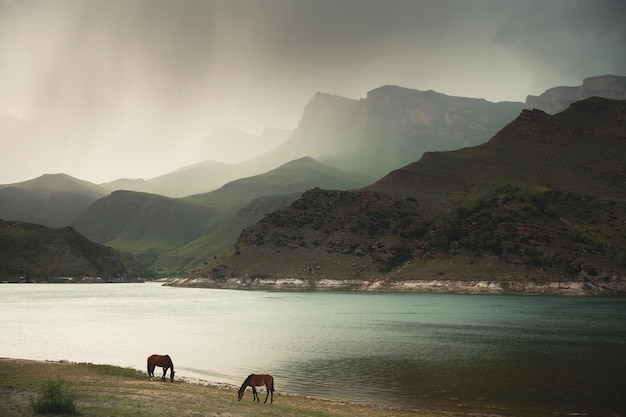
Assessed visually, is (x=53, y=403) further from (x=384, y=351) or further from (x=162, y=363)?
(x=384, y=351)

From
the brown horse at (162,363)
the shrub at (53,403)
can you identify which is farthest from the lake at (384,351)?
the shrub at (53,403)

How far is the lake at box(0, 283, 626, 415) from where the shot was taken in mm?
38344

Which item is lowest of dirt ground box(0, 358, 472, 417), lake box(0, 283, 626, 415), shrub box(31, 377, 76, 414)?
lake box(0, 283, 626, 415)

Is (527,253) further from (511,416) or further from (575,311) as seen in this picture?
(511,416)

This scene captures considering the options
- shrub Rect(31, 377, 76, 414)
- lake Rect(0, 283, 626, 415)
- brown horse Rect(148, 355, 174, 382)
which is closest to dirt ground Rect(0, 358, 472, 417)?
shrub Rect(31, 377, 76, 414)

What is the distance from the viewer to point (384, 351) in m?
60.6

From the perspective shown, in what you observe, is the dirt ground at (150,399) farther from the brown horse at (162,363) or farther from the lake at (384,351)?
the lake at (384,351)

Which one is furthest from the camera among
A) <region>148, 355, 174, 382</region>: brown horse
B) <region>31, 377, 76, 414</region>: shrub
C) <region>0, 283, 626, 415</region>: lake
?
<region>148, 355, 174, 382</region>: brown horse

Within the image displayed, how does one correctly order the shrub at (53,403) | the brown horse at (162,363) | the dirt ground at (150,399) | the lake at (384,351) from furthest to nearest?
1. the brown horse at (162,363)
2. the lake at (384,351)
3. the dirt ground at (150,399)
4. the shrub at (53,403)

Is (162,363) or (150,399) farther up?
(150,399)

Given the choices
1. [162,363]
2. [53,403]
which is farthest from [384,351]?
[53,403]

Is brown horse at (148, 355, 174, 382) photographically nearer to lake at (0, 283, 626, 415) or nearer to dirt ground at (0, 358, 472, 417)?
dirt ground at (0, 358, 472, 417)

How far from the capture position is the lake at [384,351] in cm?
3834

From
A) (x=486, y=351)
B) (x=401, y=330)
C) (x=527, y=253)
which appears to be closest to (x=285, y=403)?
(x=486, y=351)
